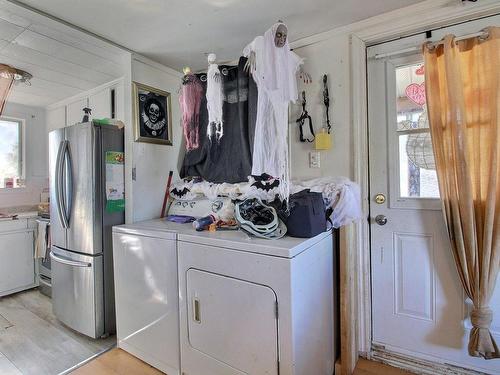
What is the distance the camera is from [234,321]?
4.63 ft

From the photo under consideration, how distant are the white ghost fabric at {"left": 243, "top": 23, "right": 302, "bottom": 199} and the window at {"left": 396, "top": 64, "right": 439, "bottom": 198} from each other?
85 centimetres

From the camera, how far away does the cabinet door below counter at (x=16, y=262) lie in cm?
288

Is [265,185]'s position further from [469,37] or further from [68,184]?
[68,184]

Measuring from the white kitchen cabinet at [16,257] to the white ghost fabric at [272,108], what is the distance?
10.0 feet

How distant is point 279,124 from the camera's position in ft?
4.71

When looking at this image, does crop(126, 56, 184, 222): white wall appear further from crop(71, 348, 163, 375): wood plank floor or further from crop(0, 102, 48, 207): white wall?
crop(0, 102, 48, 207): white wall

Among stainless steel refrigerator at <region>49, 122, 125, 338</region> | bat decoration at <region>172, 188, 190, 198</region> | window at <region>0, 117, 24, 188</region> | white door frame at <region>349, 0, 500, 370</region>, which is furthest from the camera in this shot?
window at <region>0, 117, 24, 188</region>

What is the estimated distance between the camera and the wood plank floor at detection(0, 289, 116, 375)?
1862mm

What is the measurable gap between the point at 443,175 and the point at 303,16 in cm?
127

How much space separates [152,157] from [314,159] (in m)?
1.35

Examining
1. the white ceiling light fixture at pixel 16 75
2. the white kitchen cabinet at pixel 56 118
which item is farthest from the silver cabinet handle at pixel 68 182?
the white kitchen cabinet at pixel 56 118

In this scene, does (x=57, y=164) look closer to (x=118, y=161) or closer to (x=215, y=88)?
(x=118, y=161)

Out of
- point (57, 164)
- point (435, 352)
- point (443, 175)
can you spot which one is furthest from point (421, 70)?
point (57, 164)

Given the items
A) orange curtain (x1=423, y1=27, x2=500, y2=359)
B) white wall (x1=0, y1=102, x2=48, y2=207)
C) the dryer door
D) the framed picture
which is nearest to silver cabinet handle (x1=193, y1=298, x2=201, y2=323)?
the dryer door
